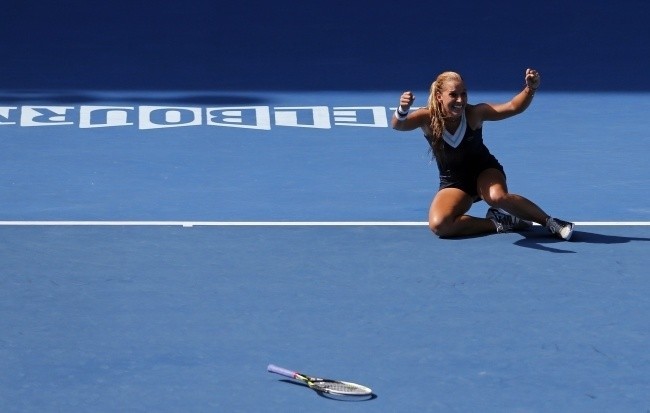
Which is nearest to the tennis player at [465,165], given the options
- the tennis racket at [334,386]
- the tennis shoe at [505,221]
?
the tennis shoe at [505,221]

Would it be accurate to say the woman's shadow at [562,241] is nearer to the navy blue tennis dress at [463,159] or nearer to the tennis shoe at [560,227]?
the tennis shoe at [560,227]

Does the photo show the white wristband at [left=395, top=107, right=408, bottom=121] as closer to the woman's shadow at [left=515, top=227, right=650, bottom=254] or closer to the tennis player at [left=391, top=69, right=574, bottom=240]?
the tennis player at [left=391, top=69, right=574, bottom=240]

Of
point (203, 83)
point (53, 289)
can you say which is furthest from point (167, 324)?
point (203, 83)

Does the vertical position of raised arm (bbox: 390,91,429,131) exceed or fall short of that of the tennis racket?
it exceeds it

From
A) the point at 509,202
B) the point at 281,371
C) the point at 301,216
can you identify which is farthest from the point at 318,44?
the point at 281,371

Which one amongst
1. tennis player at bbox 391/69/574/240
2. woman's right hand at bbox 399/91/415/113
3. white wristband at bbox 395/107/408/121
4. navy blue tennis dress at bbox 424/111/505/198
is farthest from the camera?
navy blue tennis dress at bbox 424/111/505/198

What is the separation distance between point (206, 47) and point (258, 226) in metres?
5.58

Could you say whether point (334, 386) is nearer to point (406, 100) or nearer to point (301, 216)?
point (406, 100)

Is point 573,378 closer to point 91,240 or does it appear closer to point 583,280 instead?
point 583,280

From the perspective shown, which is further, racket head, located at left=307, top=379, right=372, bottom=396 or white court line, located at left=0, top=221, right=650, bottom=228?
white court line, located at left=0, top=221, right=650, bottom=228

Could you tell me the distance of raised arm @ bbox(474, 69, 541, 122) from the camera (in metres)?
8.78

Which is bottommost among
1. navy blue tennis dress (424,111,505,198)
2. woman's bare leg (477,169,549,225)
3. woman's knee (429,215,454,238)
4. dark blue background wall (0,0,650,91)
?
woman's knee (429,215,454,238)

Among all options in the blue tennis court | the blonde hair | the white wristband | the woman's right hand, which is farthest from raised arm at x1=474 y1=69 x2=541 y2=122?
the blue tennis court

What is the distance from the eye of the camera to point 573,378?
6.57 metres
